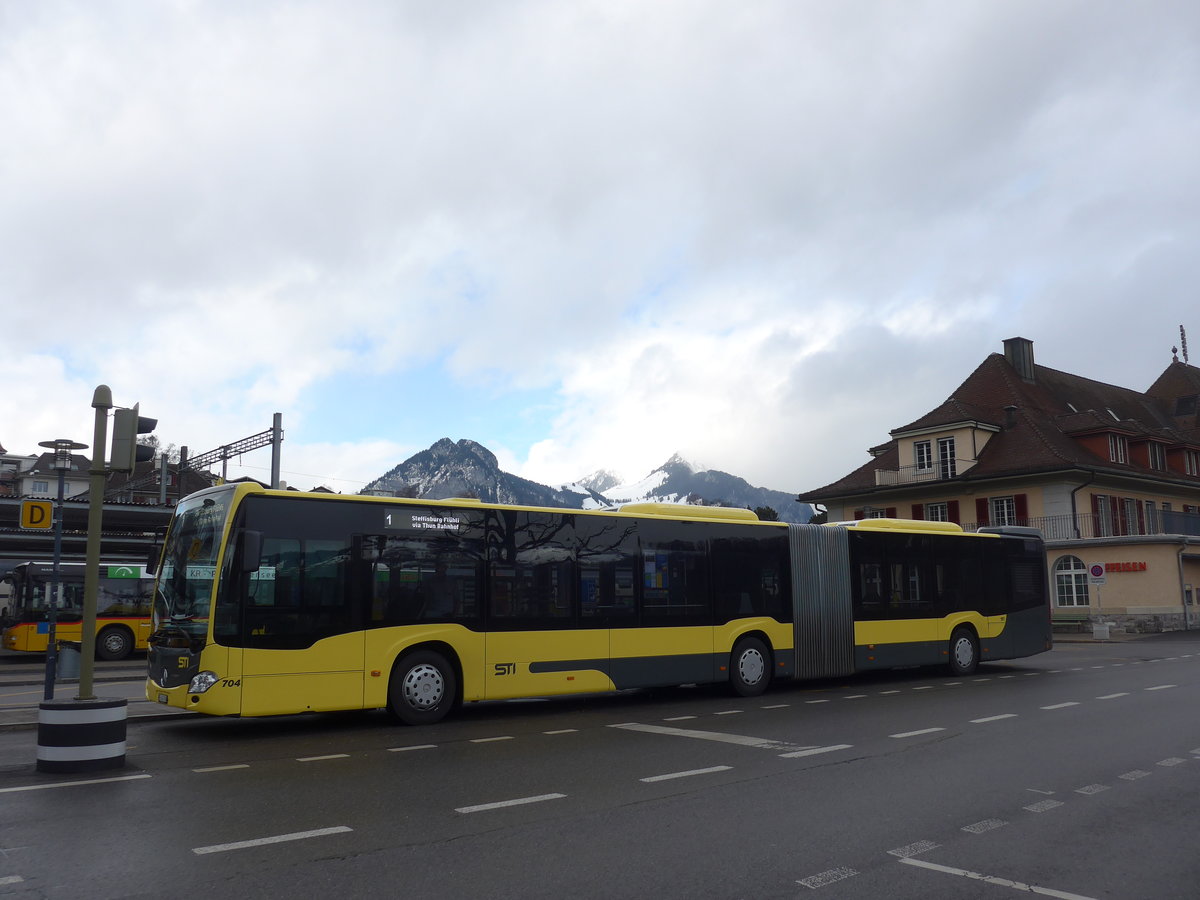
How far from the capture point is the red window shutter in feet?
149

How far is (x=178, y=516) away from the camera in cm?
1291

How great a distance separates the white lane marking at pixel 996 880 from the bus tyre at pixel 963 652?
1506cm

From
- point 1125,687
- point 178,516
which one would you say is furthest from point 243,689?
point 1125,687

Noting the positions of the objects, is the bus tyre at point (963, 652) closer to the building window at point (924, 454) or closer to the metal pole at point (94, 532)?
the metal pole at point (94, 532)

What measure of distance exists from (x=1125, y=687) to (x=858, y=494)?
3631 centimetres

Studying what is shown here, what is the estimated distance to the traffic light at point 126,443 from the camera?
33.6 ft

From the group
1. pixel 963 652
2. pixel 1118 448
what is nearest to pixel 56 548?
pixel 963 652

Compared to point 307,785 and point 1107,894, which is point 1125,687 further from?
point 307,785

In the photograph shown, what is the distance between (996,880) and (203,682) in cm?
888

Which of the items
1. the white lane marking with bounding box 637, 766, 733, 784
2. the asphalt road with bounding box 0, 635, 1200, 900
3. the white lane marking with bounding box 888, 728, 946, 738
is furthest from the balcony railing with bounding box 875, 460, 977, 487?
the white lane marking with bounding box 637, 766, 733, 784

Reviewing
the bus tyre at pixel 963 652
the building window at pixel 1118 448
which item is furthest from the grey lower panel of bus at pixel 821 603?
the building window at pixel 1118 448

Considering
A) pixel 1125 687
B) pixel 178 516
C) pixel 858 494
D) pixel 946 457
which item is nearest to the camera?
pixel 178 516

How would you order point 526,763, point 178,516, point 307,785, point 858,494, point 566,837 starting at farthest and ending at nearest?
1. point 858,494
2. point 178,516
3. point 526,763
4. point 307,785
5. point 566,837

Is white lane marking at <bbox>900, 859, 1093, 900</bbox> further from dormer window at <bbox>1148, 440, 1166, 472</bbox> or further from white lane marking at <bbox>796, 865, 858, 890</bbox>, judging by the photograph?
dormer window at <bbox>1148, 440, 1166, 472</bbox>
